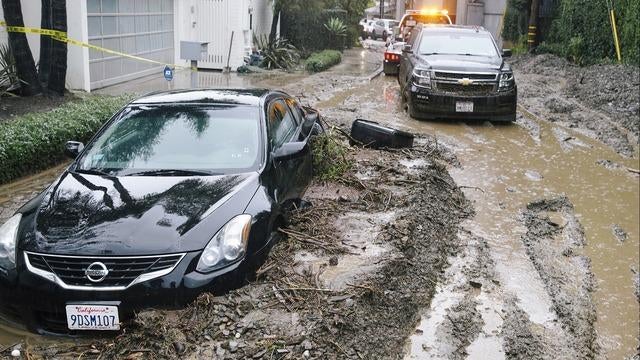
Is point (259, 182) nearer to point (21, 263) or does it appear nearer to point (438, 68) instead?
Result: point (21, 263)

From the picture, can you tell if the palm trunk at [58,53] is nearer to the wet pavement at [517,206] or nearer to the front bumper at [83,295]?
the wet pavement at [517,206]

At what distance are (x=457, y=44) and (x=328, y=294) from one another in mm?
10271

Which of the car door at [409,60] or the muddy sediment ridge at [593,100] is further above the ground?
the car door at [409,60]

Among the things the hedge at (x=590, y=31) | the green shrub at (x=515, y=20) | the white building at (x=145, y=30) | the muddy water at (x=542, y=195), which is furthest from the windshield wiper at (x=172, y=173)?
the green shrub at (x=515, y=20)

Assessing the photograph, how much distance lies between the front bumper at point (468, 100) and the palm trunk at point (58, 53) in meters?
6.47

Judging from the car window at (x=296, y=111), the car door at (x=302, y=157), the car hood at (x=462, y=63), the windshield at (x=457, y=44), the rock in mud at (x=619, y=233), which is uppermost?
the windshield at (x=457, y=44)

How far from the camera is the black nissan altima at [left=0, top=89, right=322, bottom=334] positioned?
4.32 metres

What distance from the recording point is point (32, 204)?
202 inches

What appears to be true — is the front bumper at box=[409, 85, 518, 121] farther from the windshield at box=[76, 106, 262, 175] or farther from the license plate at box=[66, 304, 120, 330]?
the license plate at box=[66, 304, 120, 330]

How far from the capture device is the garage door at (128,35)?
47.8ft

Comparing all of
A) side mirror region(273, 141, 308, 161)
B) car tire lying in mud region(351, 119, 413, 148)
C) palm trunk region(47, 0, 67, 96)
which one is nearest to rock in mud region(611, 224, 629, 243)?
car tire lying in mud region(351, 119, 413, 148)

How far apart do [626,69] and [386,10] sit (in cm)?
6282

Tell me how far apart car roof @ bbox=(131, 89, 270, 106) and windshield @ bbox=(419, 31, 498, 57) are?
798cm

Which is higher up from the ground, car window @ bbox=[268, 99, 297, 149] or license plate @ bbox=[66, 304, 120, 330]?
car window @ bbox=[268, 99, 297, 149]
